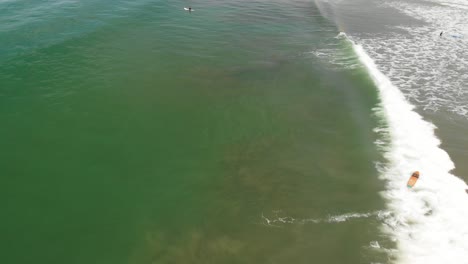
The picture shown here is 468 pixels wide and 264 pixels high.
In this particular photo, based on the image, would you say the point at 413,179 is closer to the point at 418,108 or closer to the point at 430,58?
the point at 418,108

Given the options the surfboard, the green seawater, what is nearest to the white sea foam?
the green seawater

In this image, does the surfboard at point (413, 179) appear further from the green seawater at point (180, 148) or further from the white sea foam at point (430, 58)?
the white sea foam at point (430, 58)

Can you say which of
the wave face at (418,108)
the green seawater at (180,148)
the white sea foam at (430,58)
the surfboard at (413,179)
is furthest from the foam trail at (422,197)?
the white sea foam at (430,58)

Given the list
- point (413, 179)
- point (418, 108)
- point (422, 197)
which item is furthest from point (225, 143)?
point (418, 108)

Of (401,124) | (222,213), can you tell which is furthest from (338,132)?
(222,213)

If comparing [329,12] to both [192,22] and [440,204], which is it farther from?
[440,204]

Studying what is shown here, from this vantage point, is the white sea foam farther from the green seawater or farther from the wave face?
the green seawater
